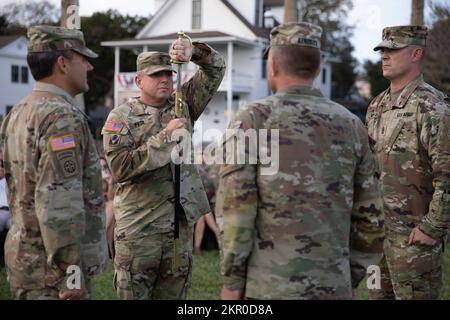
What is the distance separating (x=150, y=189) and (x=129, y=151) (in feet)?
1.03

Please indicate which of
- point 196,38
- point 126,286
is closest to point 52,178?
point 126,286

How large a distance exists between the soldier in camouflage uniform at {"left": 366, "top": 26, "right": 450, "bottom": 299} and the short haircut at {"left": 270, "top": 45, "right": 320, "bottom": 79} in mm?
1797

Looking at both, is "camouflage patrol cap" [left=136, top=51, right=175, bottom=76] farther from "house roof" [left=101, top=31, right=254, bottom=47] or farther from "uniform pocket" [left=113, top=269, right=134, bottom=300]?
"house roof" [left=101, top=31, right=254, bottom=47]

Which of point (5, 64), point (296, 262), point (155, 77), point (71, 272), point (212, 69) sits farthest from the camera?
point (5, 64)

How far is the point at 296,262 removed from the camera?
10.4 ft

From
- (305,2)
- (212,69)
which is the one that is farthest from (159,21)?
(212,69)

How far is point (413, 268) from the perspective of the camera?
470 cm

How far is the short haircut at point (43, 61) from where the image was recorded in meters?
3.58

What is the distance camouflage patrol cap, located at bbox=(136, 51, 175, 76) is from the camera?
4.54 m

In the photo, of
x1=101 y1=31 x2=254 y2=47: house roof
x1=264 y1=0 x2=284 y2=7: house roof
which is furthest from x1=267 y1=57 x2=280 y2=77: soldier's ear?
x1=264 y1=0 x2=284 y2=7: house roof

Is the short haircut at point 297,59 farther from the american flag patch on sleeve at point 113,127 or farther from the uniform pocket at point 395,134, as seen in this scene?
the uniform pocket at point 395,134

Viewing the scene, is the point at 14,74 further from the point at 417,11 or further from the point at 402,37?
the point at 402,37

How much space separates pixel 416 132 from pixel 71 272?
9.14 feet
